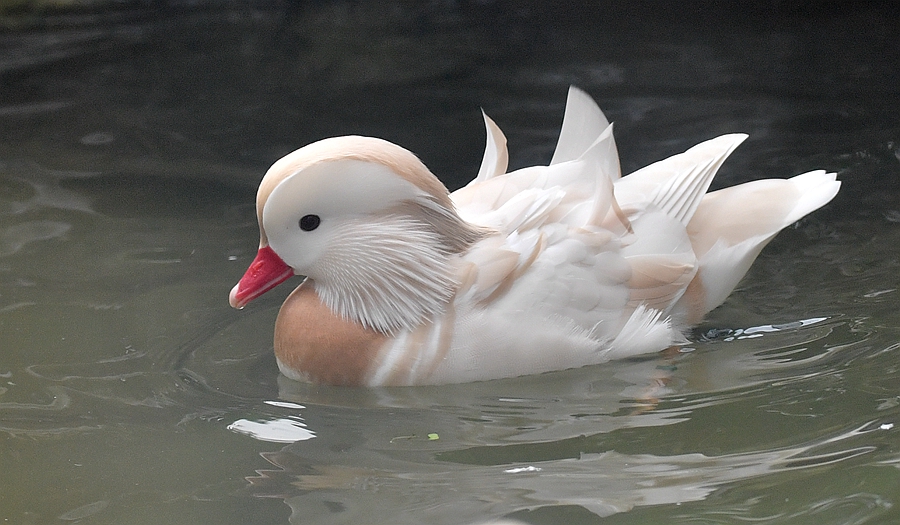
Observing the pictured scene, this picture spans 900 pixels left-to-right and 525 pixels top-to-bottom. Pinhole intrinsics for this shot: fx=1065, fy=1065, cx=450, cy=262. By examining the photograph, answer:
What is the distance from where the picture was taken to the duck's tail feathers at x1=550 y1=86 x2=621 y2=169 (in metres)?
4.53

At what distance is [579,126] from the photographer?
15.1ft

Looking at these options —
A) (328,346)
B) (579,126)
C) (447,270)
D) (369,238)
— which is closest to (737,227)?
(579,126)

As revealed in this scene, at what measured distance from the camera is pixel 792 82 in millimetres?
6816

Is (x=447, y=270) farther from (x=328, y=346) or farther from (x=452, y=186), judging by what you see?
(x=452, y=186)

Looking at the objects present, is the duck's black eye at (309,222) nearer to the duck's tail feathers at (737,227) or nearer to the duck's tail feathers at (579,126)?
the duck's tail feathers at (579,126)

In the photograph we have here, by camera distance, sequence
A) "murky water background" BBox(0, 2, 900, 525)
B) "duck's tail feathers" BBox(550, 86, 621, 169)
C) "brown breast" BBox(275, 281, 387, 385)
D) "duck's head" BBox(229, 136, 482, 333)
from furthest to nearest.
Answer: "duck's tail feathers" BBox(550, 86, 621, 169), "brown breast" BBox(275, 281, 387, 385), "duck's head" BBox(229, 136, 482, 333), "murky water background" BBox(0, 2, 900, 525)

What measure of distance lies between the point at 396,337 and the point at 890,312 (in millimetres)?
2019

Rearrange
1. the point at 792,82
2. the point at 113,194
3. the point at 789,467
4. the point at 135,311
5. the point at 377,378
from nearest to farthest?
1. the point at 789,467
2. the point at 377,378
3. the point at 135,311
4. the point at 113,194
5. the point at 792,82

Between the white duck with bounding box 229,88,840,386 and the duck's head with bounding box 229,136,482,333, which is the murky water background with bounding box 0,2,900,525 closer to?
the white duck with bounding box 229,88,840,386

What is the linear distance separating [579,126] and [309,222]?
4.53 feet

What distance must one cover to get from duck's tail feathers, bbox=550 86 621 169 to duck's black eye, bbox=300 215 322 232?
3.90ft

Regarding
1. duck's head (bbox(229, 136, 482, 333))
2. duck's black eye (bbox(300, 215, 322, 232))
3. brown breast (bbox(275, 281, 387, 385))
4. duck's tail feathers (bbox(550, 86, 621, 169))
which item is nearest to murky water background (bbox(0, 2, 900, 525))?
brown breast (bbox(275, 281, 387, 385))

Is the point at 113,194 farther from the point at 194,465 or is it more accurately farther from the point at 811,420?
the point at 811,420

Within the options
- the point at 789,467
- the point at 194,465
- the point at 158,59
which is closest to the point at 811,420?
the point at 789,467
